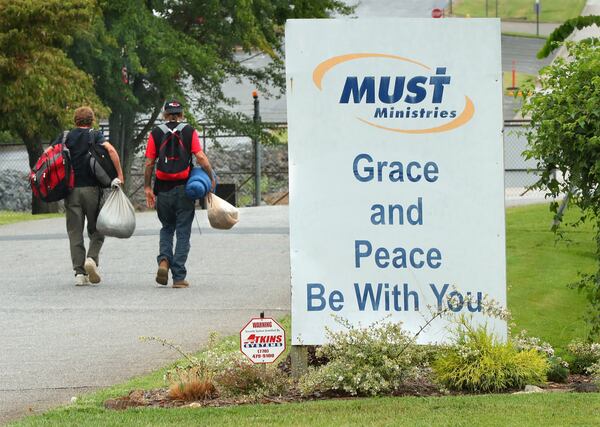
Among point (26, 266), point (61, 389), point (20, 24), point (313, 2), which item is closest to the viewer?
point (61, 389)

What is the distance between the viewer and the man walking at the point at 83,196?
14.8 metres

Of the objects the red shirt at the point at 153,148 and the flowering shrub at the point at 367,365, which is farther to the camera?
the red shirt at the point at 153,148

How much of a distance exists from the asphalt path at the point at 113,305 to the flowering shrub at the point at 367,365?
5.62 feet

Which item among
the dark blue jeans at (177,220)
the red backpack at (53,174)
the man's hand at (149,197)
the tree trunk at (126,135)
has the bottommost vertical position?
the dark blue jeans at (177,220)

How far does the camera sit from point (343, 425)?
6.71 meters

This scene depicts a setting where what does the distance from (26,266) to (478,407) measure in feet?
34.7

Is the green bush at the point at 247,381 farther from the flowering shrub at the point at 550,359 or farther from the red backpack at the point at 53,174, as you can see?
the red backpack at the point at 53,174

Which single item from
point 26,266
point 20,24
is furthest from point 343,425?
point 20,24

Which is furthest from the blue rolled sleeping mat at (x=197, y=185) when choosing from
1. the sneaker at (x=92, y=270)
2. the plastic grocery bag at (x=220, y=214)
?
the sneaker at (x=92, y=270)

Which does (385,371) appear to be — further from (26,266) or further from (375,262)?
(26,266)

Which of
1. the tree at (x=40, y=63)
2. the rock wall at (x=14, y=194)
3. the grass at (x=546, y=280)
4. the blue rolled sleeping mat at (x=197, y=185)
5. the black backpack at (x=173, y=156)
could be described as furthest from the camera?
the rock wall at (x=14, y=194)

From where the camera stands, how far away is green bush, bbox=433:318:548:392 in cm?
775

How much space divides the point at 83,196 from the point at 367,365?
791 cm

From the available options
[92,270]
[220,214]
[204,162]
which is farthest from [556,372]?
[92,270]
